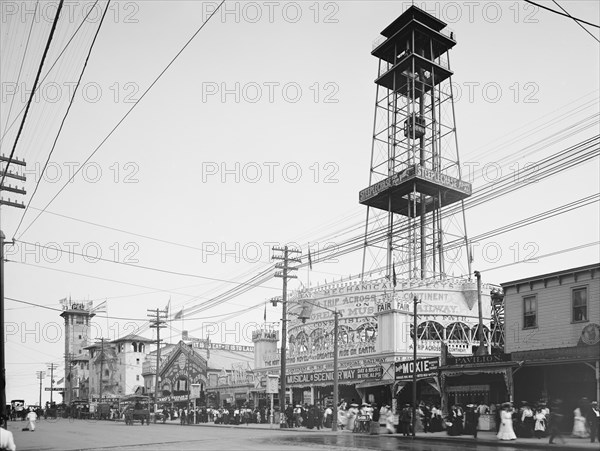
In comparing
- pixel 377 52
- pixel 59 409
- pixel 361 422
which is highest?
pixel 377 52

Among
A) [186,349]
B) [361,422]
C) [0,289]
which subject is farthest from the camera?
[186,349]

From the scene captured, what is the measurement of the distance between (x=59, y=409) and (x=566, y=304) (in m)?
75.2

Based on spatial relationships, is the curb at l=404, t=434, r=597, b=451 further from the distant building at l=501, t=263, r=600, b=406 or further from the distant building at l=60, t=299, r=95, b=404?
the distant building at l=60, t=299, r=95, b=404

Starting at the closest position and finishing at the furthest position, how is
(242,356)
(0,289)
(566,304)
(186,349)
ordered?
(0,289) < (566,304) < (186,349) < (242,356)

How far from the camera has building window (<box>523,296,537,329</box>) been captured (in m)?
35.4

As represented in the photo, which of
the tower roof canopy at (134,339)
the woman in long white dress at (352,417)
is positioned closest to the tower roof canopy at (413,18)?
the woman in long white dress at (352,417)

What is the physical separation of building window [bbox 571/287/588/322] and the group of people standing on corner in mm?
5054

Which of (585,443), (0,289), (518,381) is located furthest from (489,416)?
(0,289)

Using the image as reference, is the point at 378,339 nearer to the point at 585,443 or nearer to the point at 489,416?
the point at 489,416

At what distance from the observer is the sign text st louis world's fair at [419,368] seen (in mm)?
38000

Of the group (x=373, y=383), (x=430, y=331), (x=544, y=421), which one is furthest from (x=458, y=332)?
(x=544, y=421)

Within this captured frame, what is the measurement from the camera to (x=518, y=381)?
3416cm

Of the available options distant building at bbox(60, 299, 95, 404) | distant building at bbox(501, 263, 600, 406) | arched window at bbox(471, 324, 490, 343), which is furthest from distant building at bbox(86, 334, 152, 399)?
distant building at bbox(501, 263, 600, 406)

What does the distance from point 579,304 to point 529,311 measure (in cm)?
326
